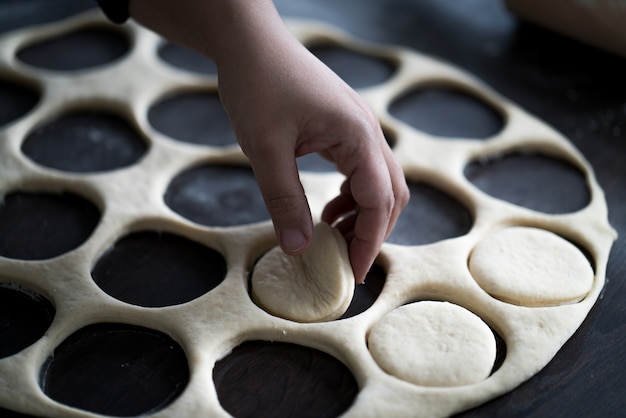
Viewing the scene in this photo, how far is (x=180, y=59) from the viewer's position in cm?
160

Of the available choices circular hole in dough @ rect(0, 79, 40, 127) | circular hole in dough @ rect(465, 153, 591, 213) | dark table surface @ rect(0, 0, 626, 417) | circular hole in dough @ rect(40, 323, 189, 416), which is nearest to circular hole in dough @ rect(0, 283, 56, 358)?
circular hole in dough @ rect(40, 323, 189, 416)

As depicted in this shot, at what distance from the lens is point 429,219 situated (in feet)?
4.01

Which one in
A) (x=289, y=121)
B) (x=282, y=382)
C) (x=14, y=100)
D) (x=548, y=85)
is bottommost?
(x=14, y=100)

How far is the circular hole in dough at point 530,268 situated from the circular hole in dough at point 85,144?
608 millimetres

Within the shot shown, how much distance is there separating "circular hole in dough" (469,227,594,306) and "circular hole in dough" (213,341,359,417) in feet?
0.84

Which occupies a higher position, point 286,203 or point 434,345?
point 286,203

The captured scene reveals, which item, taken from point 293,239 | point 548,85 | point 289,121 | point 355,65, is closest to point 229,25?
point 289,121

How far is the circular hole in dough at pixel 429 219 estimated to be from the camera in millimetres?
1185

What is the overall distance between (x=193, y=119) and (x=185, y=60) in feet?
0.71

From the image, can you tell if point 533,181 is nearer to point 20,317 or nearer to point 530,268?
point 530,268

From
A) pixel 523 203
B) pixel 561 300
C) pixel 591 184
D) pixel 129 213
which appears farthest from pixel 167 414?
pixel 591 184

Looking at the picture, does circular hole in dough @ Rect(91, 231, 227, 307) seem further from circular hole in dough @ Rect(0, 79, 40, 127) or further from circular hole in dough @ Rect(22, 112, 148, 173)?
circular hole in dough @ Rect(0, 79, 40, 127)

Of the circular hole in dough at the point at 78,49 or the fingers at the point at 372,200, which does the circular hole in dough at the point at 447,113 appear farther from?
the circular hole in dough at the point at 78,49

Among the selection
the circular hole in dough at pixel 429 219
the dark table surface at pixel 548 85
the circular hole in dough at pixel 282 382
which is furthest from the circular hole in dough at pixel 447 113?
the circular hole in dough at pixel 282 382
